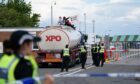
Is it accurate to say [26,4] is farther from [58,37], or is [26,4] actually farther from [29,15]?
[58,37]

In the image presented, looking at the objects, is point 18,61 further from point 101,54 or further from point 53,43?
point 101,54

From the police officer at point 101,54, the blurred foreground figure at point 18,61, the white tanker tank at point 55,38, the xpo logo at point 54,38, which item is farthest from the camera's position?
the police officer at point 101,54

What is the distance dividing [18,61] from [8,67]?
119 millimetres

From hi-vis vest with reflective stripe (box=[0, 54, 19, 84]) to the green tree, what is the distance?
71.2 metres

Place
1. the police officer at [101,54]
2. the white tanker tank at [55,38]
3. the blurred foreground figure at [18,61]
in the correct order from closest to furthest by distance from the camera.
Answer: the blurred foreground figure at [18,61] < the white tanker tank at [55,38] < the police officer at [101,54]

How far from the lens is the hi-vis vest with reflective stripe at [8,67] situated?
5.29 m

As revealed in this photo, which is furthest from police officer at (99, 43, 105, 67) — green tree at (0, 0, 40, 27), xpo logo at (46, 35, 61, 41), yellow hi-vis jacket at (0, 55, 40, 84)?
green tree at (0, 0, 40, 27)

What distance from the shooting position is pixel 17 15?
79750 mm

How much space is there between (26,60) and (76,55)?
1227 inches

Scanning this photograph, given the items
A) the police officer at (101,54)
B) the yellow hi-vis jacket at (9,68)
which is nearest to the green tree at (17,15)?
the police officer at (101,54)

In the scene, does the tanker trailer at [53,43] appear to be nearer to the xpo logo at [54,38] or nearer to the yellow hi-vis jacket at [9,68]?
the xpo logo at [54,38]

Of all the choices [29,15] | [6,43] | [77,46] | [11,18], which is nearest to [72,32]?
[77,46]

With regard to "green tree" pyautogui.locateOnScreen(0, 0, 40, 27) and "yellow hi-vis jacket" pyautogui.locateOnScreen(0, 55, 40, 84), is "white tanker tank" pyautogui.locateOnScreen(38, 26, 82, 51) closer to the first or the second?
"yellow hi-vis jacket" pyautogui.locateOnScreen(0, 55, 40, 84)

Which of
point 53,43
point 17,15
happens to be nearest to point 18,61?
point 53,43
